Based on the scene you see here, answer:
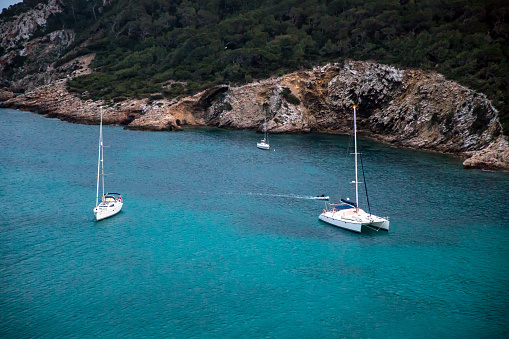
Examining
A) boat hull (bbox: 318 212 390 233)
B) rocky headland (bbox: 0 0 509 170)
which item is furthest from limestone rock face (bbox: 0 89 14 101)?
boat hull (bbox: 318 212 390 233)

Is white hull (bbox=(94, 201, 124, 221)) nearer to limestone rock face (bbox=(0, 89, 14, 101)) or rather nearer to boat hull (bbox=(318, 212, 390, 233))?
boat hull (bbox=(318, 212, 390, 233))

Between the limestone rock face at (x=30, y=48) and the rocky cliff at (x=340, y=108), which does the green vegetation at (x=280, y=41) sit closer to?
the rocky cliff at (x=340, y=108)

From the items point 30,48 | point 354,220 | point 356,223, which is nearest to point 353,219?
point 354,220

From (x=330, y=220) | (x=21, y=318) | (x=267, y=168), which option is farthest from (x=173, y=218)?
(x=267, y=168)

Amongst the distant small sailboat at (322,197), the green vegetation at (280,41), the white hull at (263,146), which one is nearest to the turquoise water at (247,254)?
the distant small sailboat at (322,197)

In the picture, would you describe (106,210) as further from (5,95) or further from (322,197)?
(5,95)

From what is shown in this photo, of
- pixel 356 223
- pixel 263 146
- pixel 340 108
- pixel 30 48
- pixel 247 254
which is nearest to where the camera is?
pixel 247 254

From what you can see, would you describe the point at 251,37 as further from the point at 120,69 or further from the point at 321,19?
the point at 120,69
